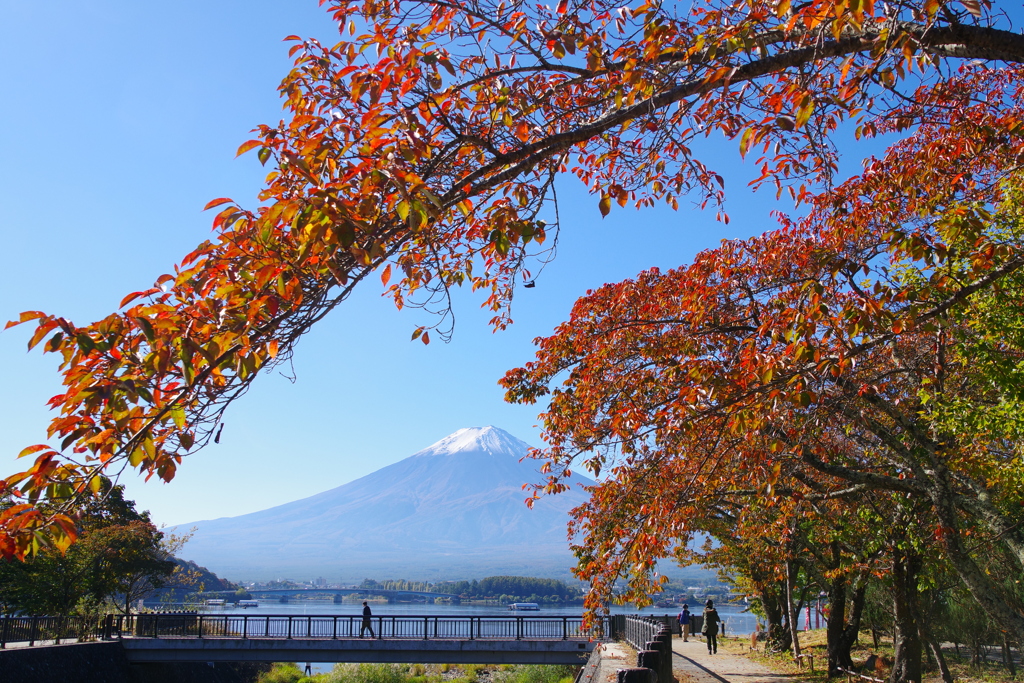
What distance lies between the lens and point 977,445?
7.93 meters

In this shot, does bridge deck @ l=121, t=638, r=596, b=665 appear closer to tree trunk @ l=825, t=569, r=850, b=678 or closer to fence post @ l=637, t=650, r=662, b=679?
tree trunk @ l=825, t=569, r=850, b=678

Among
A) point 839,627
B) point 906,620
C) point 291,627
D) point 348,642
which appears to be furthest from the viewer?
point 291,627

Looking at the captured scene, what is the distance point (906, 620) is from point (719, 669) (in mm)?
6957

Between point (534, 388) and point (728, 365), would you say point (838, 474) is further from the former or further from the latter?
point (534, 388)

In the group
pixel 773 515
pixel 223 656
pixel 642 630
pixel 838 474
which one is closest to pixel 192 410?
pixel 838 474

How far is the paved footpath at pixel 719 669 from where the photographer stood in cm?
1695

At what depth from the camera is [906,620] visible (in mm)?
13883

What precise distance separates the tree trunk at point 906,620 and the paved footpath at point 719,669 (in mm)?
4151

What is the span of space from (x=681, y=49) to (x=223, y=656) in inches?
1107

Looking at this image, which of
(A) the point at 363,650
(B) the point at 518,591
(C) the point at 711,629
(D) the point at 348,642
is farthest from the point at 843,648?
(B) the point at 518,591

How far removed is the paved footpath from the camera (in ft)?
55.6

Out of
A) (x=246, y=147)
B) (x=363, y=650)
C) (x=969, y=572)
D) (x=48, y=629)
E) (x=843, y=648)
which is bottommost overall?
(x=363, y=650)

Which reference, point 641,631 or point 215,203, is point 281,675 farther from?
point 215,203

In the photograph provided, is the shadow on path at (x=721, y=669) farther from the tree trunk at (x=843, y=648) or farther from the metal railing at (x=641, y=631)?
the metal railing at (x=641, y=631)
